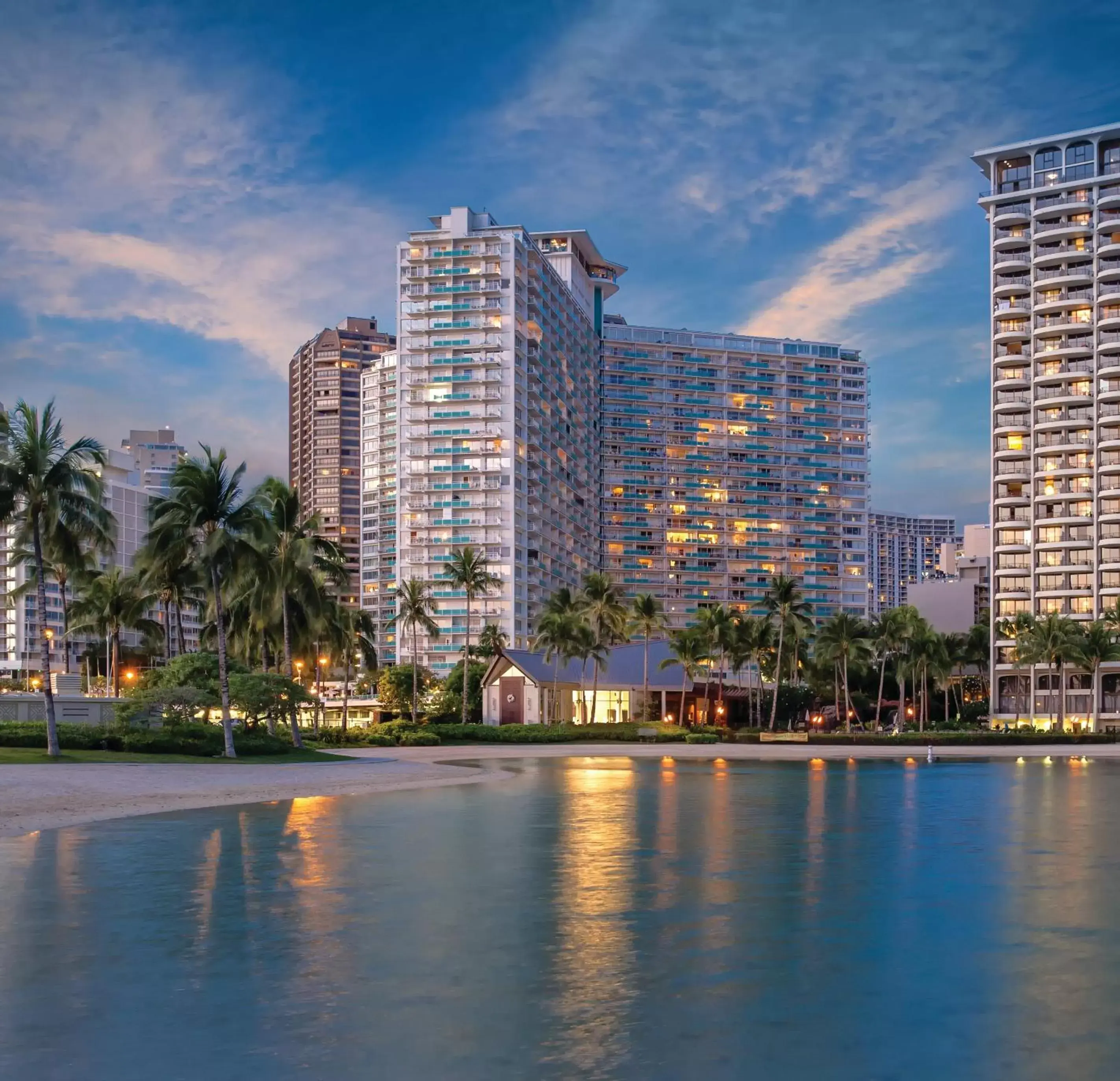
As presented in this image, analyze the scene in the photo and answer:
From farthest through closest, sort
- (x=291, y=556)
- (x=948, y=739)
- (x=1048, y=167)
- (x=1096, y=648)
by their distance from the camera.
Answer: (x=1048, y=167)
(x=1096, y=648)
(x=948, y=739)
(x=291, y=556)

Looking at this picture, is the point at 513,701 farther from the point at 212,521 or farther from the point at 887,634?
the point at 212,521

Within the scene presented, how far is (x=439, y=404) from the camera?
192 meters

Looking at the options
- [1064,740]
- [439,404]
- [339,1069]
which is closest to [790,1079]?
[339,1069]

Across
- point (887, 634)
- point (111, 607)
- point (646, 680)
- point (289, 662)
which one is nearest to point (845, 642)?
point (887, 634)

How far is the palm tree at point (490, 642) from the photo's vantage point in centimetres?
15212

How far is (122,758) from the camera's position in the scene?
56.6 metres

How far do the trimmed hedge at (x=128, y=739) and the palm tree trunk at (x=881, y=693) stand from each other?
265 feet

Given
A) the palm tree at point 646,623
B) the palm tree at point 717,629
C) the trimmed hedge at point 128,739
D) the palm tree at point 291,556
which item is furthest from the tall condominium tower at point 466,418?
the trimmed hedge at point 128,739

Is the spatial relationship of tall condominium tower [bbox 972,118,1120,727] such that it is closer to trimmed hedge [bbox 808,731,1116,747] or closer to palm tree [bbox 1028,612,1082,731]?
palm tree [bbox 1028,612,1082,731]

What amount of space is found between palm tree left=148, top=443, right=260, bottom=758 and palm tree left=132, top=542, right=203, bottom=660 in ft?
1.20

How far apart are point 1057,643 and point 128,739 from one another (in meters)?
96.8

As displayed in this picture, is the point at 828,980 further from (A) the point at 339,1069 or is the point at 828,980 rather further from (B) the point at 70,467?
(B) the point at 70,467

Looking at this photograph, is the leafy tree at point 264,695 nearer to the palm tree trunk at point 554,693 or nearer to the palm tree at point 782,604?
the palm tree trunk at point 554,693

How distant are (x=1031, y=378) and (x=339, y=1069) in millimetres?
162468
